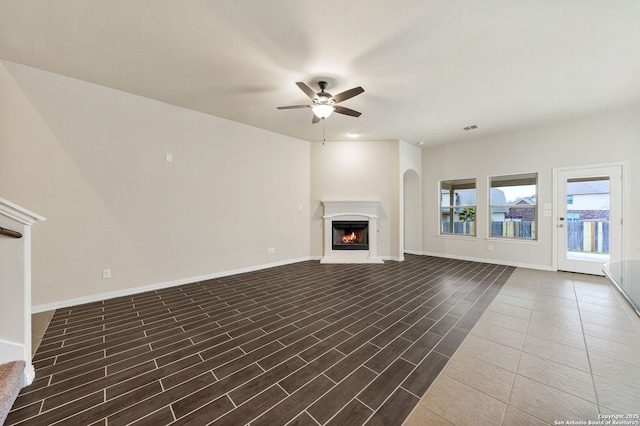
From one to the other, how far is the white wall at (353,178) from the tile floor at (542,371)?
3.15m

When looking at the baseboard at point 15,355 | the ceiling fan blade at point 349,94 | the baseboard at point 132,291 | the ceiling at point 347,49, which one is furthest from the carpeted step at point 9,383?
the ceiling fan blade at point 349,94

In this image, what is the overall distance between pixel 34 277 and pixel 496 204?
26.4 ft

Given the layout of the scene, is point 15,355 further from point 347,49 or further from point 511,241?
point 511,241

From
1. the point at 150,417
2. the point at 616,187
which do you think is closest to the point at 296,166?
the point at 150,417

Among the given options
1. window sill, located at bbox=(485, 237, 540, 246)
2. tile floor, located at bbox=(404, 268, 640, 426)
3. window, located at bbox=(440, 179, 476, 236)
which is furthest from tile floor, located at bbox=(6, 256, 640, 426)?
window, located at bbox=(440, 179, 476, 236)

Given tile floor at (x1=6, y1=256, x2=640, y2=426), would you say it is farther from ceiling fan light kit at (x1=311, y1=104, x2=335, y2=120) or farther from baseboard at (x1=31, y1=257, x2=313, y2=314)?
ceiling fan light kit at (x1=311, y1=104, x2=335, y2=120)

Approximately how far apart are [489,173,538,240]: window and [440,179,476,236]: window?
0.42 metres

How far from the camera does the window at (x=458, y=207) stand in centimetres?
596

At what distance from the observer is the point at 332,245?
5.82m

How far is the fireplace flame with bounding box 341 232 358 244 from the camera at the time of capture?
19.4 feet

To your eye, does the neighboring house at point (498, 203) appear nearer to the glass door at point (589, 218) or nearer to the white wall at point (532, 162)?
the white wall at point (532, 162)

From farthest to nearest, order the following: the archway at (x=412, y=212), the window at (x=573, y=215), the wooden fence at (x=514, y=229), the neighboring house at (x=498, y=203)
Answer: the archway at (x=412, y=212), the neighboring house at (x=498, y=203), the wooden fence at (x=514, y=229), the window at (x=573, y=215)

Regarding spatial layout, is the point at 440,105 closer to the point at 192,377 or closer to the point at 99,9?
the point at 99,9

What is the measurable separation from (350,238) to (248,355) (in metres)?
4.19
